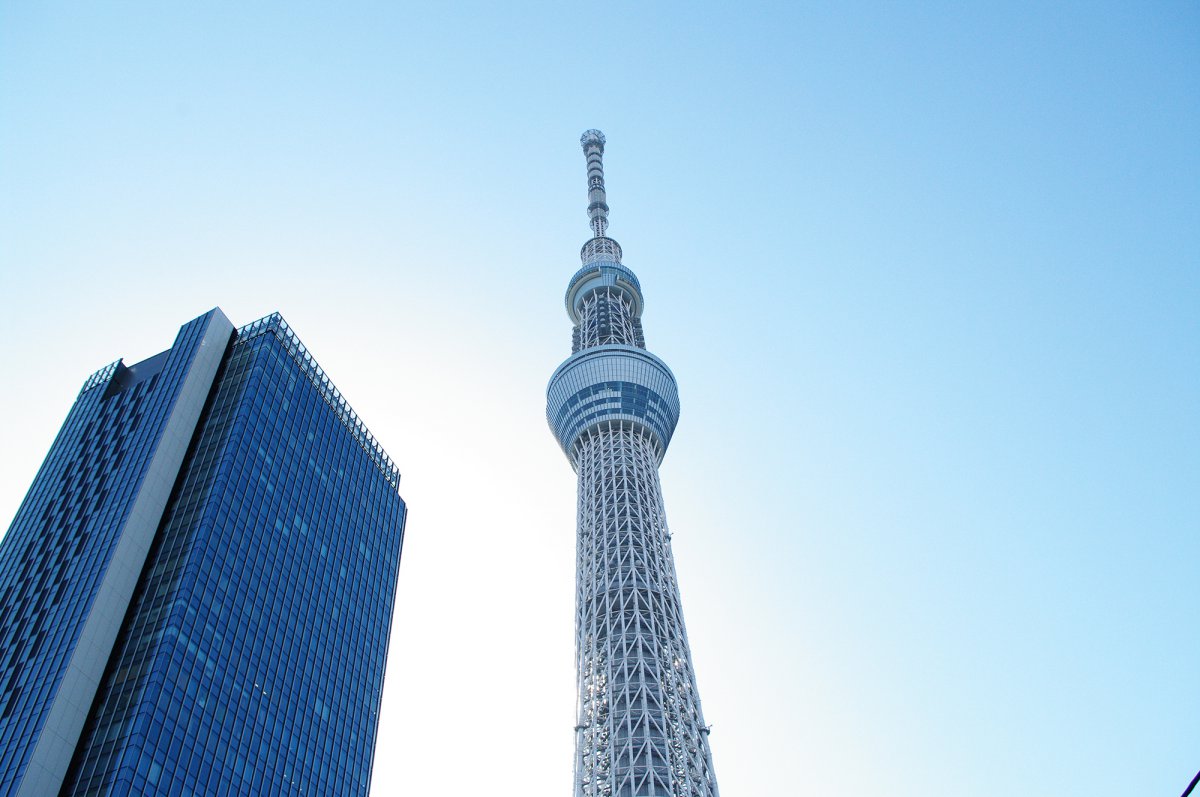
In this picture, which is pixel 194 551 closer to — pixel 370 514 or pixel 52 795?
pixel 52 795

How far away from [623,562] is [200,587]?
49.4m

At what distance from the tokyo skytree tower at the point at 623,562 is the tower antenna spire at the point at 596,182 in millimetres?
9491

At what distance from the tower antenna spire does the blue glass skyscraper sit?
77494mm

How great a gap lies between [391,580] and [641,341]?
59172mm

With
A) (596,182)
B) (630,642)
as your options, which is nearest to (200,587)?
(630,642)

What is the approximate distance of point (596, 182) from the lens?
178875 millimetres

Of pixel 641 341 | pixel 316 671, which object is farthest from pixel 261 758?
pixel 641 341

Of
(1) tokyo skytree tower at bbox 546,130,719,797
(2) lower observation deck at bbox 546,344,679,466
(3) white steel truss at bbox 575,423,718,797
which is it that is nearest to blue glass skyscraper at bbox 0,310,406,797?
(3) white steel truss at bbox 575,423,718,797

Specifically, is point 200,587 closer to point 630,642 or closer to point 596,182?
point 630,642

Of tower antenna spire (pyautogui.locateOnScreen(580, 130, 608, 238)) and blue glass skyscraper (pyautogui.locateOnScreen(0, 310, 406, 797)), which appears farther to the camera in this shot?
tower antenna spire (pyautogui.locateOnScreen(580, 130, 608, 238))

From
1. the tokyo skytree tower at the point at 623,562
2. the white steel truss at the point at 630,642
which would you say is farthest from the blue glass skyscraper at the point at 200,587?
the tokyo skytree tower at the point at 623,562

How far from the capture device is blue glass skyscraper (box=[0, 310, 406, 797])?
68812 millimetres

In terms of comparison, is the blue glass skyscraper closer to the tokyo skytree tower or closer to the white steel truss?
the white steel truss

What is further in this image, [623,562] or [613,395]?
[613,395]
